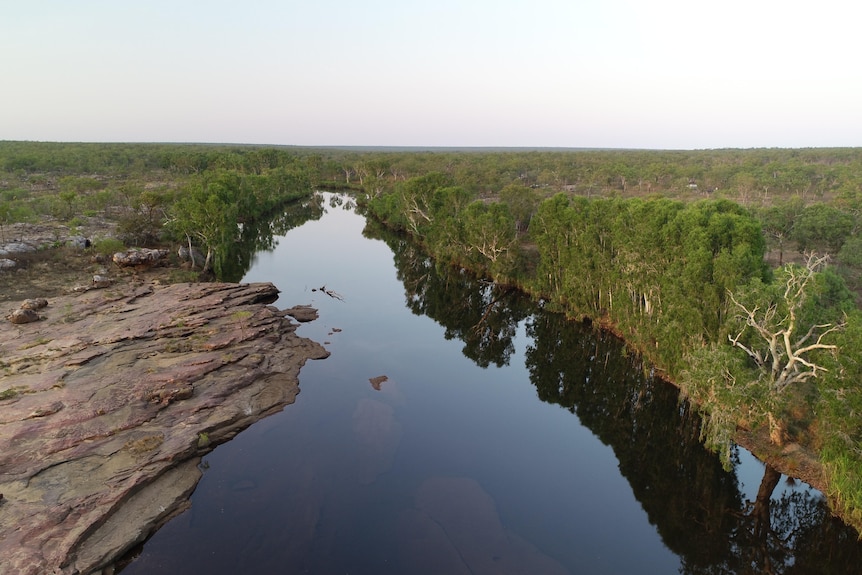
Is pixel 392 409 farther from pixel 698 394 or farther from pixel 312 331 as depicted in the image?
pixel 698 394

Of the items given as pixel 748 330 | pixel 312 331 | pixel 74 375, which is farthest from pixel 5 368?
pixel 748 330

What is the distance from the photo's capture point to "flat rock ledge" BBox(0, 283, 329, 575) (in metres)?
20.4

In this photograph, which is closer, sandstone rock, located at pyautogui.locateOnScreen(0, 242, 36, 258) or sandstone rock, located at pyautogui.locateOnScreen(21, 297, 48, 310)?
sandstone rock, located at pyautogui.locateOnScreen(21, 297, 48, 310)

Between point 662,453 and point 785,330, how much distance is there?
10.1 m

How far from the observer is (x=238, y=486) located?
82.6 feet

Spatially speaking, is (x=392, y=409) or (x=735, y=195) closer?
(x=392, y=409)

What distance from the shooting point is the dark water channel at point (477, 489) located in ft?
69.3

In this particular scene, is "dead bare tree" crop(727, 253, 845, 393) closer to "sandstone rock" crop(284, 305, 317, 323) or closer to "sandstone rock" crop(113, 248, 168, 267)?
"sandstone rock" crop(284, 305, 317, 323)

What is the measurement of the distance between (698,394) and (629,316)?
40.9 ft

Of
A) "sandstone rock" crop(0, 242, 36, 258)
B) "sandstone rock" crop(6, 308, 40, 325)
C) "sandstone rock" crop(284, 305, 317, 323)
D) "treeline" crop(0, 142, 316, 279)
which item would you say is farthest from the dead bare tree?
"sandstone rock" crop(0, 242, 36, 258)

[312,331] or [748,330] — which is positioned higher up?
[748,330]

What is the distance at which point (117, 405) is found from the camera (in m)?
28.0

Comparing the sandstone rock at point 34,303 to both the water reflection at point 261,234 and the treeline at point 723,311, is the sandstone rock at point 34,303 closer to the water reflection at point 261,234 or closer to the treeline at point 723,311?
the water reflection at point 261,234

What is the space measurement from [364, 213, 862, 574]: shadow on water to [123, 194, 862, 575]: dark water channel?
10 centimetres
